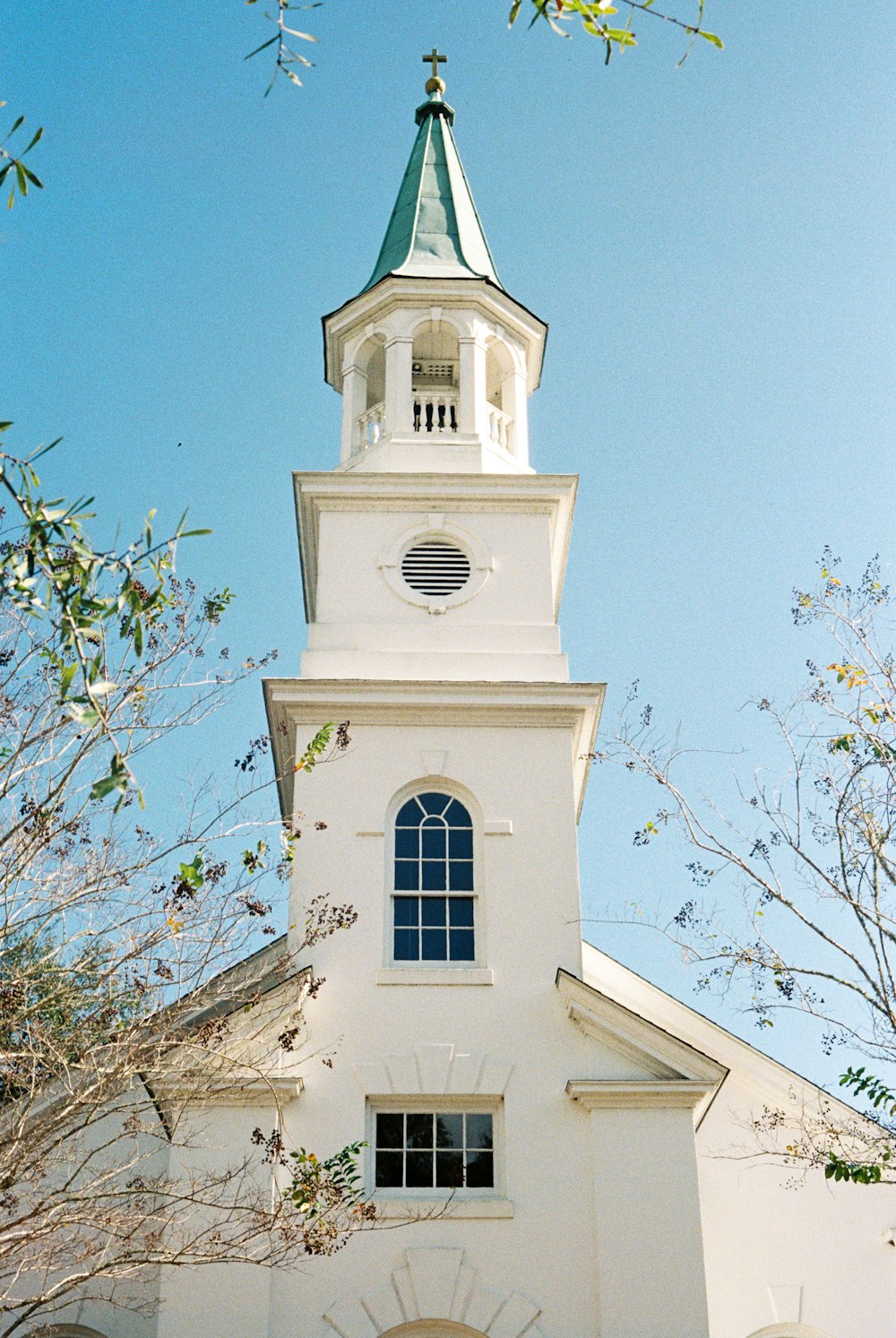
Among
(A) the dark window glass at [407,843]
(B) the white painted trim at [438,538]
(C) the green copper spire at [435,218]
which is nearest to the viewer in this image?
(A) the dark window glass at [407,843]

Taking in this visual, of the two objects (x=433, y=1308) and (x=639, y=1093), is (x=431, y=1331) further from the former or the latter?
(x=639, y=1093)

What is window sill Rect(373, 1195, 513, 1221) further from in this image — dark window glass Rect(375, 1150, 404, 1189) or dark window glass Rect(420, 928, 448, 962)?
dark window glass Rect(420, 928, 448, 962)

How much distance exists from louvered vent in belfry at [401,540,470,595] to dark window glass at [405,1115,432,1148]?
696 centimetres

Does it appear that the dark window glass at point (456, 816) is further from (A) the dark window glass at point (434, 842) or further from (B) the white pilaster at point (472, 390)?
(B) the white pilaster at point (472, 390)

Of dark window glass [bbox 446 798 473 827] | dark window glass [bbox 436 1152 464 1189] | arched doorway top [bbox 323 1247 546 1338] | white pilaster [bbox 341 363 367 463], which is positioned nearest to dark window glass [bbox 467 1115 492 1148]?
dark window glass [bbox 436 1152 464 1189]

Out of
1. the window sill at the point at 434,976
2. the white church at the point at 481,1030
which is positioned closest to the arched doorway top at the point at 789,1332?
the white church at the point at 481,1030

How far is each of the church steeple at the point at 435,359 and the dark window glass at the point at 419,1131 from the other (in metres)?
8.70

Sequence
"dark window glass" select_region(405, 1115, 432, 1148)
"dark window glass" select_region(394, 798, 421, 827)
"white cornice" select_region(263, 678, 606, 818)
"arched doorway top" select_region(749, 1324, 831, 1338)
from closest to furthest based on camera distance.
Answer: "dark window glass" select_region(405, 1115, 432, 1148) < "arched doorway top" select_region(749, 1324, 831, 1338) < "dark window glass" select_region(394, 798, 421, 827) < "white cornice" select_region(263, 678, 606, 818)

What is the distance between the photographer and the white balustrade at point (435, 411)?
21031 mm

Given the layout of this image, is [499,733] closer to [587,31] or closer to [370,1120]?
[370,1120]

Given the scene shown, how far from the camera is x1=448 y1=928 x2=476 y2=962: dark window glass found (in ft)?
53.6

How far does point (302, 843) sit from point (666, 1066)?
4.82 metres

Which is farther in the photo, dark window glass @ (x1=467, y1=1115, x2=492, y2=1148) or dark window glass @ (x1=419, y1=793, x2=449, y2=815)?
dark window glass @ (x1=419, y1=793, x2=449, y2=815)

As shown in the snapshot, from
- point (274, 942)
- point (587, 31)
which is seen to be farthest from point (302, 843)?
point (587, 31)
